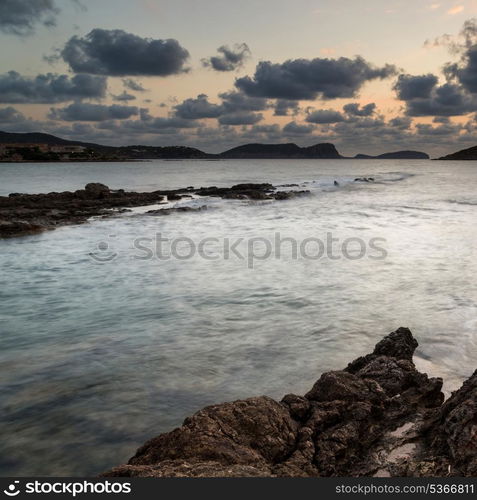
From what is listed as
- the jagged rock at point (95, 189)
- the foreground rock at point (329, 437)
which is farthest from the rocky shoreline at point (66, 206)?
the foreground rock at point (329, 437)

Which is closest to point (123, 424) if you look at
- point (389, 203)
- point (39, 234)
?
point (39, 234)

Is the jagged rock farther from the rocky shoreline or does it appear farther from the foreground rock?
the foreground rock

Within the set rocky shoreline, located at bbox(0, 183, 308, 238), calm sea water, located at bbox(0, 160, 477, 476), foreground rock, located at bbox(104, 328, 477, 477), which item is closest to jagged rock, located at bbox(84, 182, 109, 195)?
rocky shoreline, located at bbox(0, 183, 308, 238)

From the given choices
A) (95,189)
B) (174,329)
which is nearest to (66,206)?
(95,189)

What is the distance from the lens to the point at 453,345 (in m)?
8.17

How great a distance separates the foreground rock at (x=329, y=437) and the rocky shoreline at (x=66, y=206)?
19121 mm

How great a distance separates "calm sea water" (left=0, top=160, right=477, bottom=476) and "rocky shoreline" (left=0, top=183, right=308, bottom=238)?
2888mm

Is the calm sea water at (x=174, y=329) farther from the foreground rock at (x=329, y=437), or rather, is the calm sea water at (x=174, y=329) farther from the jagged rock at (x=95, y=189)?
the jagged rock at (x=95, y=189)

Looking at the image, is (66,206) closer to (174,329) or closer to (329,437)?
(174,329)

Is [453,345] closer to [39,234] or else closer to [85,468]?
[85,468]

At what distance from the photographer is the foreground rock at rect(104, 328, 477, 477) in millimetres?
3614

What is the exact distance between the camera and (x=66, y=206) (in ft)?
94.9

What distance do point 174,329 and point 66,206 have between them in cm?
2236

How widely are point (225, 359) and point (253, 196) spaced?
108 ft
